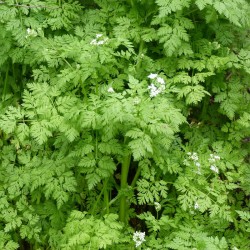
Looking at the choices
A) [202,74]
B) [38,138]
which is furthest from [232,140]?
[38,138]

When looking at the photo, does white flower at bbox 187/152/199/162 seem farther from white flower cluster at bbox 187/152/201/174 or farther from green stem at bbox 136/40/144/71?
green stem at bbox 136/40/144/71

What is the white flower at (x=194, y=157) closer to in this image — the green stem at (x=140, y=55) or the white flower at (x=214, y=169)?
the white flower at (x=214, y=169)

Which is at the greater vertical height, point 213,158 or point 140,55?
point 140,55

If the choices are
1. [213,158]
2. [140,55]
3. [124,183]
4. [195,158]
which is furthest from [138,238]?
[140,55]

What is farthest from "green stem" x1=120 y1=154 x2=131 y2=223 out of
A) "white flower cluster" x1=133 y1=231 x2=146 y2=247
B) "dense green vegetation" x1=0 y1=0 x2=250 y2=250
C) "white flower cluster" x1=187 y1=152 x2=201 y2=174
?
"white flower cluster" x1=187 y1=152 x2=201 y2=174

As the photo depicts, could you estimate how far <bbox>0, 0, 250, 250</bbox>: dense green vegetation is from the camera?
2.98m

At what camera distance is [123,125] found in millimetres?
2957

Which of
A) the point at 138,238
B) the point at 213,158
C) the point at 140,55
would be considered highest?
the point at 140,55

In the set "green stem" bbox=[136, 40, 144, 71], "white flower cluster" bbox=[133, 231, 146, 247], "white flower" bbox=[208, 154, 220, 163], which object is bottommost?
"white flower cluster" bbox=[133, 231, 146, 247]

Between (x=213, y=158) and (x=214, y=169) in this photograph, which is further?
(x=213, y=158)

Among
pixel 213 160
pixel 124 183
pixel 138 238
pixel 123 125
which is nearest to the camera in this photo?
pixel 123 125

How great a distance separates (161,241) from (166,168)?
0.64 metres

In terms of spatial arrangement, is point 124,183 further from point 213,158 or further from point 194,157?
point 213,158

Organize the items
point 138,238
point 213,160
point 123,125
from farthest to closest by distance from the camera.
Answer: point 213,160, point 138,238, point 123,125
